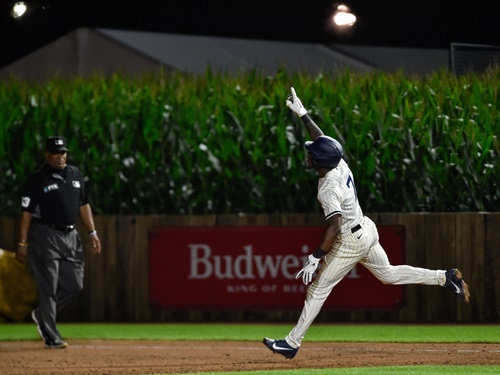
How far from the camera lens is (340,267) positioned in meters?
10.8

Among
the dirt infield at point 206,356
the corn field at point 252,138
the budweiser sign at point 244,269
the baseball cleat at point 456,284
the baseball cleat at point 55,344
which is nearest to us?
the dirt infield at point 206,356

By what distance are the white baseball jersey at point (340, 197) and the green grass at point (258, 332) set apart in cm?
284

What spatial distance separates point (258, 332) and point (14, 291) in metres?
3.37

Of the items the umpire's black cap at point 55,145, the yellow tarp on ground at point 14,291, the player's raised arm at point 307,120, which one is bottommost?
the yellow tarp on ground at point 14,291

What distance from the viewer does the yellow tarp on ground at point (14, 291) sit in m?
15.5

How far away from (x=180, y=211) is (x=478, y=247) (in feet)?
13.5

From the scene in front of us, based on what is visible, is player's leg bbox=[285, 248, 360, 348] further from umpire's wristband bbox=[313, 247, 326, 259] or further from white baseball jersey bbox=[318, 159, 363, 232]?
umpire's wristband bbox=[313, 247, 326, 259]

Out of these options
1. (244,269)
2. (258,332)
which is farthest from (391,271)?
(244,269)

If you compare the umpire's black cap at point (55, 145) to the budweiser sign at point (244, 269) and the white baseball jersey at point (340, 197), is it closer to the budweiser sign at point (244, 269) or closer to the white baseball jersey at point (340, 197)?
the white baseball jersey at point (340, 197)

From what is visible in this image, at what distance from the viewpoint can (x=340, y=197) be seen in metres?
10.5

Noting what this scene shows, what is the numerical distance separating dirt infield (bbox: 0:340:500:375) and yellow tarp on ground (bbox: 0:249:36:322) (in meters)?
2.00

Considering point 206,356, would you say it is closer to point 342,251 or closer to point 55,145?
point 342,251

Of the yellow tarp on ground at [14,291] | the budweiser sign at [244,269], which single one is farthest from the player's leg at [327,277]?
the yellow tarp on ground at [14,291]

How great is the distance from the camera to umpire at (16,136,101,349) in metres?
12.8
